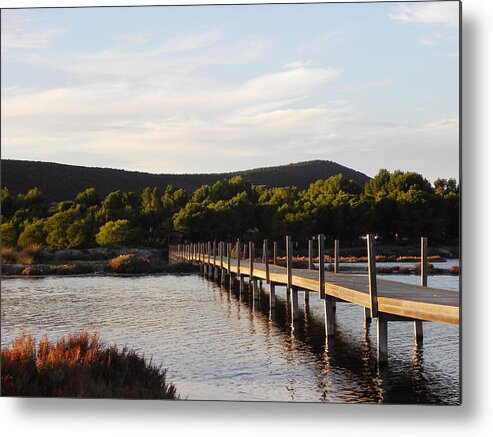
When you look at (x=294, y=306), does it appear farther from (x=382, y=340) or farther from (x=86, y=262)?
(x=86, y=262)

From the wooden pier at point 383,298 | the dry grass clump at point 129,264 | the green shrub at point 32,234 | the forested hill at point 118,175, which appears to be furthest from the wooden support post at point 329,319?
the dry grass clump at point 129,264

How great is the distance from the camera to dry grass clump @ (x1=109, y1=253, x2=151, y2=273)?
2988cm

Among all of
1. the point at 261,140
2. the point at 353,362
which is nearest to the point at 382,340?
the point at 353,362

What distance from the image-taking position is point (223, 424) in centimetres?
807

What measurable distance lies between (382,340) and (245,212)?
13880 mm

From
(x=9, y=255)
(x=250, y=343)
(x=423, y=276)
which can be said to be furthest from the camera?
(x=9, y=255)

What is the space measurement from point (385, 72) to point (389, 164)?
1815 millimetres

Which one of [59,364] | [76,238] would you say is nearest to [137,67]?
[59,364]

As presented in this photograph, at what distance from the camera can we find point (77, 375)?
8.70 meters

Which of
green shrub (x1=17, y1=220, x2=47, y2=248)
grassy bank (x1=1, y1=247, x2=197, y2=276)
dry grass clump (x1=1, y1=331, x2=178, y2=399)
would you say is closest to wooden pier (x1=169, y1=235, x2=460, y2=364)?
dry grass clump (x1=1, y1=331, x2=178, y2=399)

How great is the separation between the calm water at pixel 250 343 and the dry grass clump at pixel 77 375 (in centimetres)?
56

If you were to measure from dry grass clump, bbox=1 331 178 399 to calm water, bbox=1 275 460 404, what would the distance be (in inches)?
21.9

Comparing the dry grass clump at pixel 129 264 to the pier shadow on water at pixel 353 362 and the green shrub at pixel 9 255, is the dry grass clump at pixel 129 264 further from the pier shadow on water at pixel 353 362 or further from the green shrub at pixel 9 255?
the pier shadow on water at pixel 353 362

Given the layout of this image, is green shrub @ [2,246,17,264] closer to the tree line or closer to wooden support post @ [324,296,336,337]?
the tree line
